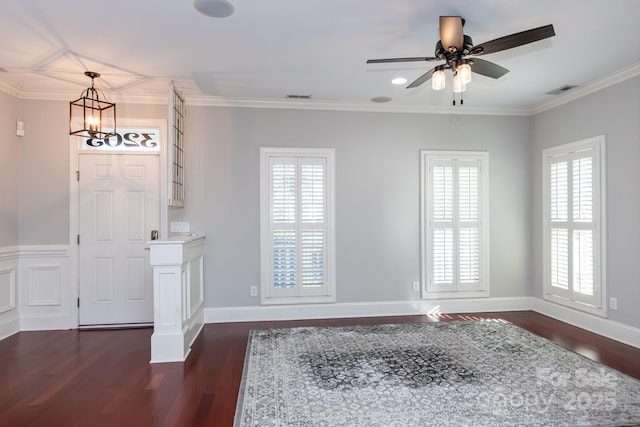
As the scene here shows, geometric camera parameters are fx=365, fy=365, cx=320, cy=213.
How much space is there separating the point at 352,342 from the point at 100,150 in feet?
12.0

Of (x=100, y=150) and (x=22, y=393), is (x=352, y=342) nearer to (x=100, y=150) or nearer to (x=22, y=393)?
(x=22, y=393)

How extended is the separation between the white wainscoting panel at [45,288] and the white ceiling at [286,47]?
6.03ft

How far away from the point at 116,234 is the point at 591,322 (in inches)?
220

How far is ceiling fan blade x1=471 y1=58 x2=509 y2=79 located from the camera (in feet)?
8.71

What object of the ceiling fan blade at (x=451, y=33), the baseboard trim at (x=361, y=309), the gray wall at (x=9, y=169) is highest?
the ceiling fan blade at (x=451, y=33)

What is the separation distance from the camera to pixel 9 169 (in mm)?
4082

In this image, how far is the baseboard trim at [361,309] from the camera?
453cm

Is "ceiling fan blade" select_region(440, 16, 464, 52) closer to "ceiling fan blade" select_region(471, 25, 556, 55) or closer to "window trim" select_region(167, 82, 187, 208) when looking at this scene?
"ceiling fan blade" select_region(471, 25, 556, 55)

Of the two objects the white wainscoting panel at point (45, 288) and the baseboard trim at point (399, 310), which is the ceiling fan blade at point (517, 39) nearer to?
the baseboard trim at point (399, 310)

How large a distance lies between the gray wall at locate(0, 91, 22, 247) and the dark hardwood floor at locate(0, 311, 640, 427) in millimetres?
1174

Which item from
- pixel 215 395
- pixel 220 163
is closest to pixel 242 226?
pixel 220 163

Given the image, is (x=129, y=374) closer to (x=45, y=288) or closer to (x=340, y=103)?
(x=45, y=288)

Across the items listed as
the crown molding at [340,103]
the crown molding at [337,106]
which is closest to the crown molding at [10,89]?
the crown molding at [340,103]

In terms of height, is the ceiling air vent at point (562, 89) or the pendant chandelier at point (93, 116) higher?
the ceiling air vent at point (562, 89)
